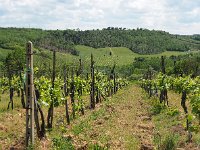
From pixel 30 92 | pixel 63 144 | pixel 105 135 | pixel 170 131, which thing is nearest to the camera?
pixel 63 144

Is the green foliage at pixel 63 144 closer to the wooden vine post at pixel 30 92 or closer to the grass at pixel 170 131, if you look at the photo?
the wooden vine post at pixel 30 92

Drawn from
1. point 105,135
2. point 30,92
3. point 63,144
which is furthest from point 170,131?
point 30,92

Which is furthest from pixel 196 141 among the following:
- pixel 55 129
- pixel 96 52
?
pixel 96 52

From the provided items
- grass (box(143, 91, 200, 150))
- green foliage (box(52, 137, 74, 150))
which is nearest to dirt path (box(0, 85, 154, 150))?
green foliage (box(52, 137, 74, 150))

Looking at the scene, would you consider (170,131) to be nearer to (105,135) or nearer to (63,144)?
(105,135)

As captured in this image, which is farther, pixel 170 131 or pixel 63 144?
pixel 170 131

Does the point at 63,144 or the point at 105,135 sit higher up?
the point at 63,144

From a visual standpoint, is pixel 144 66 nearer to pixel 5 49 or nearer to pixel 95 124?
pixel 5 49

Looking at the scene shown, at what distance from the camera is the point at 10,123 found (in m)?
22.8

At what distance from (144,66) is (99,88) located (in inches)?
4413

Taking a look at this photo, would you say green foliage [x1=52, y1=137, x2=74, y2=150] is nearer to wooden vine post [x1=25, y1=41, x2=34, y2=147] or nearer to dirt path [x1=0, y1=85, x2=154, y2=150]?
dirt path [x1=0, y1=85, x2=154, y2=150]

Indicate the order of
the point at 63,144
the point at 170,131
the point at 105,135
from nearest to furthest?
1. the point at 63,144
2. the point at 105,135
3. the point at 170,131

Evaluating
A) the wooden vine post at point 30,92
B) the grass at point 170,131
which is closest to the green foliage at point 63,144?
the wooden vine post at point 30,92

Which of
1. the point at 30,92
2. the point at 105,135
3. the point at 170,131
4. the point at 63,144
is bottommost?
the point at 170,131
